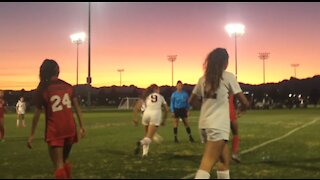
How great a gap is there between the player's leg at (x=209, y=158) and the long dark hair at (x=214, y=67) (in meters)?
0.64

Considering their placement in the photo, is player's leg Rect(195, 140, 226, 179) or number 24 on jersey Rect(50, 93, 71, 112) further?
number 24 on jersey Rect(50, 93, 71, 112)

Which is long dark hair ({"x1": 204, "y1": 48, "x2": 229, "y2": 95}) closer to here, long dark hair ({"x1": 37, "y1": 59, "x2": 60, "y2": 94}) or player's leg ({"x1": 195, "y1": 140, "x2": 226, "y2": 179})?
player's leg ({"x1": 195, "y1": 140, "x2": 226, "y2": 179})

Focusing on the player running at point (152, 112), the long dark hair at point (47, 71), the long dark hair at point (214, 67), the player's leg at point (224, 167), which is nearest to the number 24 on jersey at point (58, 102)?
the long dark hair at point (47, 71)

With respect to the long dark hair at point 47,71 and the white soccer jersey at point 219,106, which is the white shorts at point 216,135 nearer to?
the white soccer jersey at point 219,106

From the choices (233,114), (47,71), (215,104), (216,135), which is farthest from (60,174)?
(233,114)

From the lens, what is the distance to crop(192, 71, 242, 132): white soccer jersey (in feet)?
21.1

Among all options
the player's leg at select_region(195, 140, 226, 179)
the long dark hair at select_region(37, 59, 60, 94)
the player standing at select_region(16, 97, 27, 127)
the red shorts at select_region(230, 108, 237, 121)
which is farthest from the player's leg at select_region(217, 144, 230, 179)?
the player standing at select_region(16, 97, 27, 127)

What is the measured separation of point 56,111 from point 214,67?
2.17 m

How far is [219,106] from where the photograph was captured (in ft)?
21.2

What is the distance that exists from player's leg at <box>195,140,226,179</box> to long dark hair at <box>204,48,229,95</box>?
0.64 meters

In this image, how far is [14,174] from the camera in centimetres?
1014

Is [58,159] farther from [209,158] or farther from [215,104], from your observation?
[215,104]

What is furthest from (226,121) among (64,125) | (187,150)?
(187,150)

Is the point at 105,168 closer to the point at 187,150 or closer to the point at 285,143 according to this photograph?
the point at 187,150
